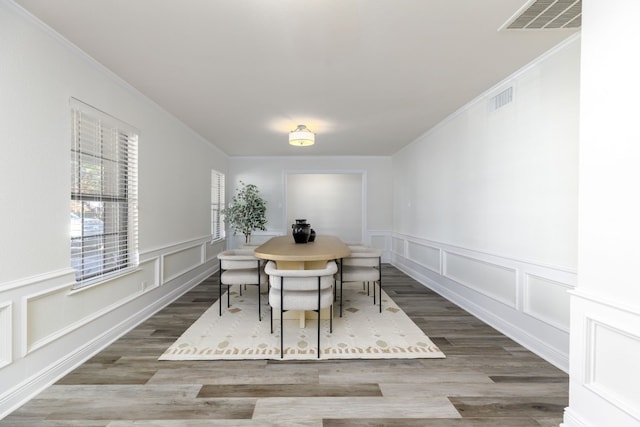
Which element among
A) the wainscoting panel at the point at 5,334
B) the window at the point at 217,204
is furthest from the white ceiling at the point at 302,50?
the window at the point at 217,204

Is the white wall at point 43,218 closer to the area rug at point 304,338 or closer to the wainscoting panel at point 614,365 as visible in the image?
the area rug at point 304,338

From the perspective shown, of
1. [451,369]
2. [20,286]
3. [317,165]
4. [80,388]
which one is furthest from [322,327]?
[317,165]

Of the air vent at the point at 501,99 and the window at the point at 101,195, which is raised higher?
the air vent at the point at 501,99

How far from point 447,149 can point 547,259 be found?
2.16 meters

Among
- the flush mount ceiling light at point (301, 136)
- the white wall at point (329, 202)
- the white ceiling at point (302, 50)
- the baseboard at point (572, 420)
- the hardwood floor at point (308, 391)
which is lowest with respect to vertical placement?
the hardwood floor at point (308, 391)

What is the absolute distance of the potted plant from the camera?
616 centimetres

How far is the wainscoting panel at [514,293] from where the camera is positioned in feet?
7.84

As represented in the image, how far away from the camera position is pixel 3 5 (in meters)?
1.80

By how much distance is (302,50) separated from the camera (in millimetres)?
2348

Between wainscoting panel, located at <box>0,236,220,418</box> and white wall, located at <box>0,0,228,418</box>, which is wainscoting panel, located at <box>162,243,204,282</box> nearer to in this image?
wainscoting panel, located at <box>0,236,220,418</box>

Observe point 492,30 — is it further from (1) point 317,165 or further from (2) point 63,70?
(1) point 317,165

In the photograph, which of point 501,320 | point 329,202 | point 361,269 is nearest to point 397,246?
point 329,202

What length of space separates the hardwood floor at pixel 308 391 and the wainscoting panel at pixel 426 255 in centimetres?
179

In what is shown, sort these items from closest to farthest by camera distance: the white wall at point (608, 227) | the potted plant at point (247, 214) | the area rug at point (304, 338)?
the white wall at point (608, 227)
the area rug at point (304, 338)
the potted plant at point (247, 214)
